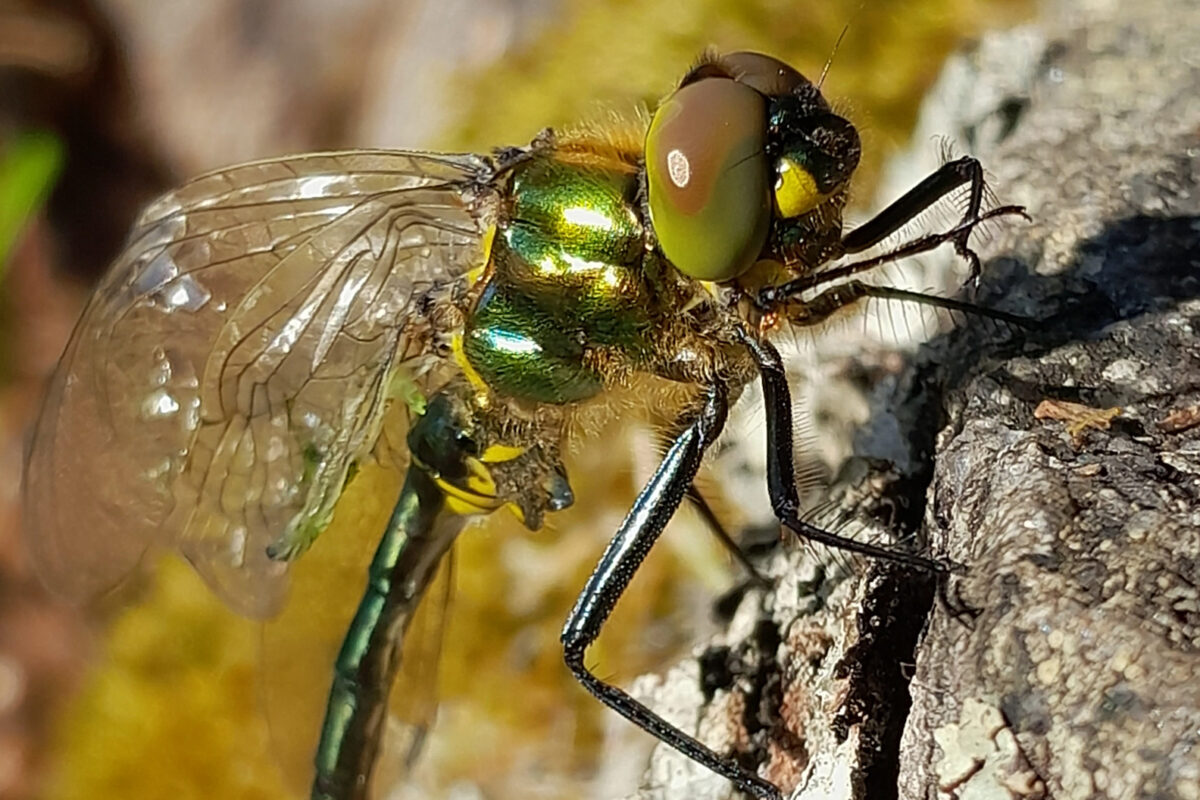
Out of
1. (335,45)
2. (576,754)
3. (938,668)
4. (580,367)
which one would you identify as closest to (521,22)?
(335,45)

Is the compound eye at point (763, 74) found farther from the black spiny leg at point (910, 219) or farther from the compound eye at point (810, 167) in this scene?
the black spiny leg at point (910, 219)

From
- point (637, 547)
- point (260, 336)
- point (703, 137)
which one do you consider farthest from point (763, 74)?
point (260, 336)

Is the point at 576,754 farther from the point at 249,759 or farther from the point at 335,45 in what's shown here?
the point at 335,45

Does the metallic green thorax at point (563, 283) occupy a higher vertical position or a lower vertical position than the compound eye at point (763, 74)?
lower

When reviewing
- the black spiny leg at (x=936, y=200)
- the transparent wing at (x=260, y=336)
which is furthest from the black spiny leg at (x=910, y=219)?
the transparent wing at (x=260, y=336)

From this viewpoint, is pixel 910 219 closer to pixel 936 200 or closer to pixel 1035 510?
pixel 936 200

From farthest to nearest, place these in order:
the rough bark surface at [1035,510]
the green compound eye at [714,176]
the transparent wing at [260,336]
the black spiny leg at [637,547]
Result: the transparent wing at [260,336] < the black spiny leg at [637,547] < the green compound eye at [714,176] < the rough bark surface at [1035,510]

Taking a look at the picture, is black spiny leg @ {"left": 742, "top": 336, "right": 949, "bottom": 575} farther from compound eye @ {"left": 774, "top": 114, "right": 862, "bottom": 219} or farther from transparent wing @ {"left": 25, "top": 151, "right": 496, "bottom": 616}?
transparent wing @ {"left": 25, "top": 151, "right": 496, "bottom": 616}
